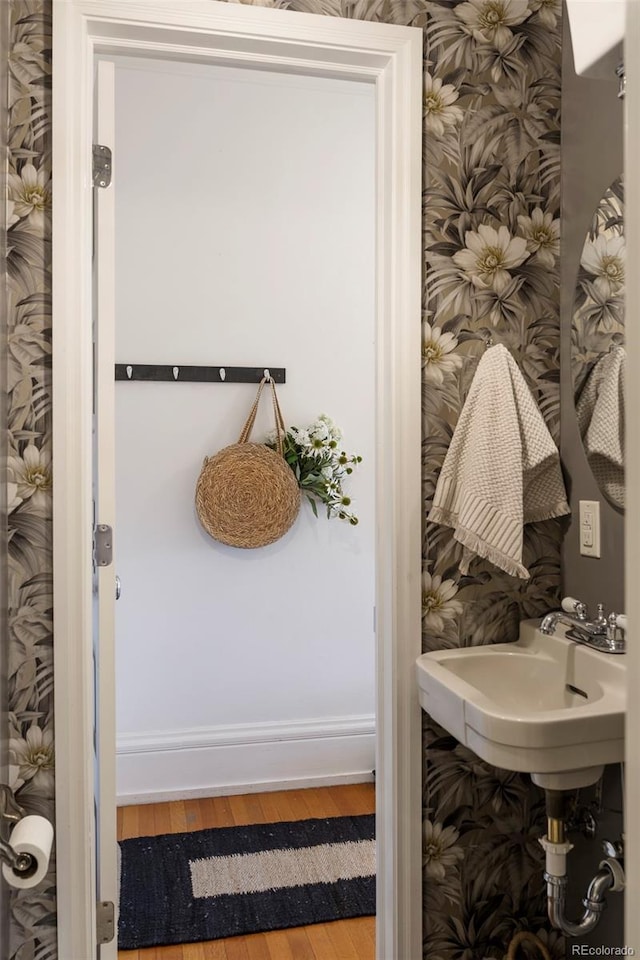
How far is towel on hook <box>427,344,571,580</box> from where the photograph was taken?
1722 mm

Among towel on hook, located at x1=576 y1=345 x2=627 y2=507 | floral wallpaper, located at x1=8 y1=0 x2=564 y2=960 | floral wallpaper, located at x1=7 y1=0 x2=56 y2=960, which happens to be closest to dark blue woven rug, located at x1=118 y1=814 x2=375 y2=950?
floral wallpaper, located at x1=8 y1=0 x2=564 y2=960

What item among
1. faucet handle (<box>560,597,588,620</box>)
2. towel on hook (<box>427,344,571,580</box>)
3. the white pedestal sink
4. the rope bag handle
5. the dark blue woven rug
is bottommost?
the dark blue woven rug

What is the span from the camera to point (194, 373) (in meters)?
3.04

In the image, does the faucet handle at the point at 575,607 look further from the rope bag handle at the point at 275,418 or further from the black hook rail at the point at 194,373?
the black hook rail at the point at 194,373

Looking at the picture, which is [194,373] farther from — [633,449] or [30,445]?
[633,449]

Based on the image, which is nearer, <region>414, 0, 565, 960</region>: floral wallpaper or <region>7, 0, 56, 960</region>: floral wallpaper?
<region>7, 0, 56, 960</region>: floral wallpaper

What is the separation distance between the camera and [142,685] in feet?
10.0

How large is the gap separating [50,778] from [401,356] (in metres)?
1.21

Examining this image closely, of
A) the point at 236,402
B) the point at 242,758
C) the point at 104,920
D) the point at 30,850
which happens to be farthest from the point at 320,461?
the point at 30,850

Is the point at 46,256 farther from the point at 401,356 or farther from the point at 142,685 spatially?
the point at 142,685

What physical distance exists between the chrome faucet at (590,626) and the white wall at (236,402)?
157 cm

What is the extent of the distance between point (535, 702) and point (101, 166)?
156 cm

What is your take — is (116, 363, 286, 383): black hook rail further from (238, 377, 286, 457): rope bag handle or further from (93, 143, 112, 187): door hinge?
(93, 143, 112, 187): door hinge

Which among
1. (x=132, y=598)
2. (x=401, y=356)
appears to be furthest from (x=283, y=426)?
(x=401, y=356)
